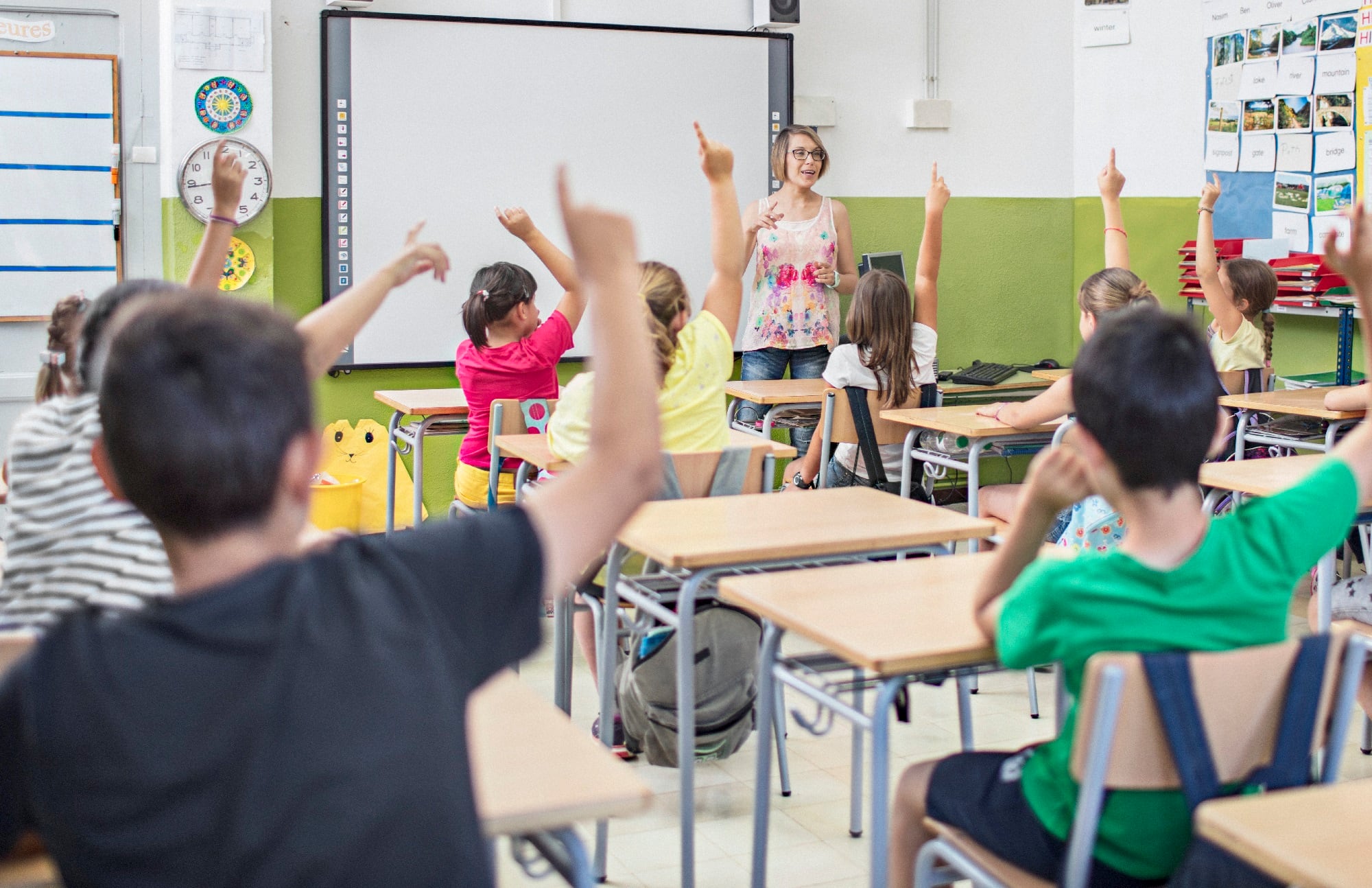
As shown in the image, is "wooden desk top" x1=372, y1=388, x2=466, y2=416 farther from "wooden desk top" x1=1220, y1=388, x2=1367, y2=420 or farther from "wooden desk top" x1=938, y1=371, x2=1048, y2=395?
"wooden desk top" x1=1220, y1=388, x2=1367, y2=420

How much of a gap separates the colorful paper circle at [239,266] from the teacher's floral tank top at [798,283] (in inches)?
83.0

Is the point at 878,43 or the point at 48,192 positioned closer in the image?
the point at 48,192

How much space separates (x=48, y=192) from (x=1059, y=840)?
4684 millimetres

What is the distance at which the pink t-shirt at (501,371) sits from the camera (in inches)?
159

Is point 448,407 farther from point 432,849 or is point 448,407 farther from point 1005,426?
point 432,849

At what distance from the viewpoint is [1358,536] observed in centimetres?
480

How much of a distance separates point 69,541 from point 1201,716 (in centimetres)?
142

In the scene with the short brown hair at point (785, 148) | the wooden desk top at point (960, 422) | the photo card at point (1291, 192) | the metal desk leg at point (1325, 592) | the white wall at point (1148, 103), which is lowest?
the metal desk leg at point (1325, 592)

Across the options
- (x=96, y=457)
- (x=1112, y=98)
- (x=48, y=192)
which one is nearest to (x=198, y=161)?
(x=48, y=192)

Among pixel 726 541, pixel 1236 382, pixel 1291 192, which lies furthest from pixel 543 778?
pixel 1291 192

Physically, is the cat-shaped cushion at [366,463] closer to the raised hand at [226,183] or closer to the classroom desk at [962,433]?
the classroom desk at [962,433]

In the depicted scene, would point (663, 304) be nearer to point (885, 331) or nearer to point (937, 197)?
point (885, 331)

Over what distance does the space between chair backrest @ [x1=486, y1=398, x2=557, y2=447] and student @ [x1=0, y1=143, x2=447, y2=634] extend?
1898 millimetres

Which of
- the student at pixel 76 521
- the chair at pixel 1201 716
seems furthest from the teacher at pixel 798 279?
the chair at pixel 1201 716
